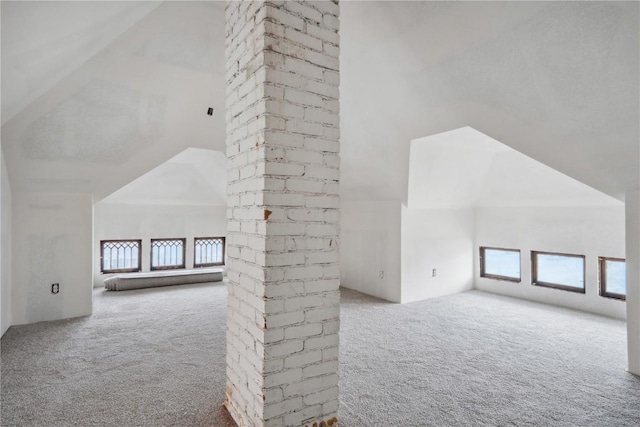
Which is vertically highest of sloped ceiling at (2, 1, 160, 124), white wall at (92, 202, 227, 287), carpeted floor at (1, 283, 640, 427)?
sloped ceiling at (2, 1, 160, 124)

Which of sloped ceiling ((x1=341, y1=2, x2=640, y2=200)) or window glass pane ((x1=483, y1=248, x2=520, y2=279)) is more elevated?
sloped ceiling ((x1=341, y1=2, x2=640, y2=200))

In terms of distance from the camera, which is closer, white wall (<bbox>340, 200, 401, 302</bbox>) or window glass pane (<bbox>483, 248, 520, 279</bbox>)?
white wall (<bbox>340, 200, 401, 302</bbox>)

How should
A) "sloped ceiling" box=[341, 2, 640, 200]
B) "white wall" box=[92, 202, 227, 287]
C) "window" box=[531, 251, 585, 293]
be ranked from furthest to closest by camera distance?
1. "white wall" box=[92, 202, 227, 287]
2. "window" box=[531, 251, 585, 293]
3. "sloped ceiling" box=[341, 2, 640, 200]

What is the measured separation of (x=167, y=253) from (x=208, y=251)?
802 mm

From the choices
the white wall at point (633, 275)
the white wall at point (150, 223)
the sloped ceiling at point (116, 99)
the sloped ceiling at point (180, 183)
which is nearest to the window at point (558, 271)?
the white wall at point (633, 275)

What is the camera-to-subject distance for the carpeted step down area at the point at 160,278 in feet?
20.0

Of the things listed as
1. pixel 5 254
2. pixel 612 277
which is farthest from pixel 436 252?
pixel 5 254

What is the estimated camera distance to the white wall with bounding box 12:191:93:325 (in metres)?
4.29

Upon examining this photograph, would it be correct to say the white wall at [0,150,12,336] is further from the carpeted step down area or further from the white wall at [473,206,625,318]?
the white wall at [473,206,625,318]

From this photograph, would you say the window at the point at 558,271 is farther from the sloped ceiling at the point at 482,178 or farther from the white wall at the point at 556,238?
the sloped ceiling at the point at 482,178

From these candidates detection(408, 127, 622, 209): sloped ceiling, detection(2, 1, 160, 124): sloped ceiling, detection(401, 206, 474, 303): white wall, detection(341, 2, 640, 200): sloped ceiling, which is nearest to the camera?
detection(2, 1, 160, 124): sloped ceiling

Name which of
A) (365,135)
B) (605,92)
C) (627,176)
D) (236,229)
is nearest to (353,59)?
(365,135)

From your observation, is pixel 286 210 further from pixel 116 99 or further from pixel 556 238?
pixel 556 238

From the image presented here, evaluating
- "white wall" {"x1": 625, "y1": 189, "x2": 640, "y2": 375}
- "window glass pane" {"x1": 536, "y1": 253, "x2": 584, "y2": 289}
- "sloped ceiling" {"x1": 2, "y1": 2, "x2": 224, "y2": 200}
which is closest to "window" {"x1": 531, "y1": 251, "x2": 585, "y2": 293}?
"window glass pane" {"x1": 536, "y1": 253, "x2": 584, "y2": 289}
